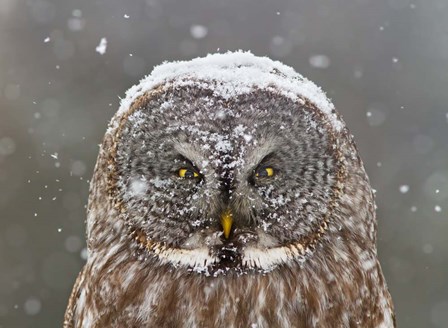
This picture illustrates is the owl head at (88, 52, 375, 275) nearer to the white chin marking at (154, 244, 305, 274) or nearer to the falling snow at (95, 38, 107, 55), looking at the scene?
the white chin marking at (154, 244, 305, 274)

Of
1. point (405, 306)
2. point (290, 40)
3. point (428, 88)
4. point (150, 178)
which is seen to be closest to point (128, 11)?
point (290, 40)

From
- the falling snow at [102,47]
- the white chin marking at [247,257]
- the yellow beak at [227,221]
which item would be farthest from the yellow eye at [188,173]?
the falling snow at [102,47]

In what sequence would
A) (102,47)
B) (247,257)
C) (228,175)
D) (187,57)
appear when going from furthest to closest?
(102,47) → (187,57) → (247,257) → (228,175)

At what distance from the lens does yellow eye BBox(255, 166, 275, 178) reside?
3.55 metres

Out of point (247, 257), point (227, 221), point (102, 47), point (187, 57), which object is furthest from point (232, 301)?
point (102, 47)

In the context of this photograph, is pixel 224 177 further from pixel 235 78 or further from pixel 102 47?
pixel 102 47

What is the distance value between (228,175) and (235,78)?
494 millimetres

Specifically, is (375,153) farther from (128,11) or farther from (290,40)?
(128,11)

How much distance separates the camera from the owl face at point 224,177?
11.5 ft

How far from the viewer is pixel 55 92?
40.1ft

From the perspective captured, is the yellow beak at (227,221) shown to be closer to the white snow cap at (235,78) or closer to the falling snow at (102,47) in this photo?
the white snow cap at (235,78)

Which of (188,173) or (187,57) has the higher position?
(187,57)

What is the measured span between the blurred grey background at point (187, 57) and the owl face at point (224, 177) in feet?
20.9

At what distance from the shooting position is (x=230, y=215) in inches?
139
